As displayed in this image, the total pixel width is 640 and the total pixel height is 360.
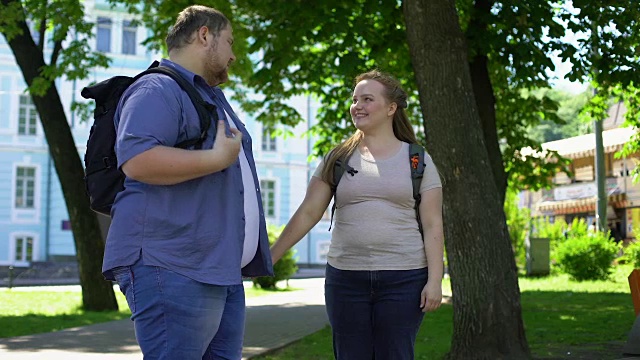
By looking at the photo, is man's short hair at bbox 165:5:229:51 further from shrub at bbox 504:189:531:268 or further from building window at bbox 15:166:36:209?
building window at bbox 15:166:36:209

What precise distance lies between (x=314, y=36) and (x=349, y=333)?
34.0ft

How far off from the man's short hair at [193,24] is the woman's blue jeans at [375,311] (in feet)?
5.16

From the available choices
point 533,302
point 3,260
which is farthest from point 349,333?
point 3,260

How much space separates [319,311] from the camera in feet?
57.2

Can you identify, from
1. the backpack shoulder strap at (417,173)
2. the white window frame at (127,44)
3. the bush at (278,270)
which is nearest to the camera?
the backpack shoulder strap at (417,173)

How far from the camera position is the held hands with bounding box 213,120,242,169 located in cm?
346

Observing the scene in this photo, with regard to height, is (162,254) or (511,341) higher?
(162,254)

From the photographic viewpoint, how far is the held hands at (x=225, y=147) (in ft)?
11.3

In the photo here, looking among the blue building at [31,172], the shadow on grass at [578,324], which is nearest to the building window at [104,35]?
the blue building at [31,172]

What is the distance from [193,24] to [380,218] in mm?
1505

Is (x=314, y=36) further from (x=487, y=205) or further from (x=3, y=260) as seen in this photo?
(x=3, y=260)

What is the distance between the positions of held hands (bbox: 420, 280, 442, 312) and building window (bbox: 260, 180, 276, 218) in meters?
47.0

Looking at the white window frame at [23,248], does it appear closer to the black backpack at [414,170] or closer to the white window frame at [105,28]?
the white window frame at [105,28]

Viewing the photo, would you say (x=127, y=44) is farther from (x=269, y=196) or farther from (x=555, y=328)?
(x=555, y=328)
